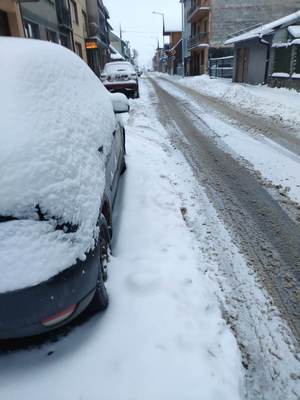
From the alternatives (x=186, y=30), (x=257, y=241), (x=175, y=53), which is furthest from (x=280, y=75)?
(x=175, y=53)

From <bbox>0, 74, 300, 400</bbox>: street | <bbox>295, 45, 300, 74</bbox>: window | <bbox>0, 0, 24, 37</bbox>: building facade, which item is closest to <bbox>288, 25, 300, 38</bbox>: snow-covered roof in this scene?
<bbox>295, 45, 300, 74</bbox>: window

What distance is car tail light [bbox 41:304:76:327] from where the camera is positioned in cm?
179

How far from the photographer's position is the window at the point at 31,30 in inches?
499

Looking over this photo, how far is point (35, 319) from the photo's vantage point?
1.74 m

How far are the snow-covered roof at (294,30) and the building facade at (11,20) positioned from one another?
13.0 meters

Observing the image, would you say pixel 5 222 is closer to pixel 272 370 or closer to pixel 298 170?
pixel 272 370

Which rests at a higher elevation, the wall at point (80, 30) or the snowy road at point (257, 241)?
the wall at point (80, 30)

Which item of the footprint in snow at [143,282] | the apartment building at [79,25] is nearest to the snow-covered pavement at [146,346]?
the footprint in snow at [143,282]

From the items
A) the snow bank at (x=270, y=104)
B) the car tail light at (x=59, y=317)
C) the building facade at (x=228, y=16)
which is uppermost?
the building facade at (x=228, y=16)

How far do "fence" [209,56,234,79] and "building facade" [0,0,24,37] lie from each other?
62.7 ft

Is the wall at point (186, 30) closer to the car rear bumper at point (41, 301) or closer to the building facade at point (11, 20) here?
the building facade at point (11, 20)

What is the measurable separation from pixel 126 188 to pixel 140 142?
2.64 m

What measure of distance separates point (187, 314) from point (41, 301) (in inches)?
44.7

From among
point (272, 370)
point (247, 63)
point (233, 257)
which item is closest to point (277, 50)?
point (247, 63)
